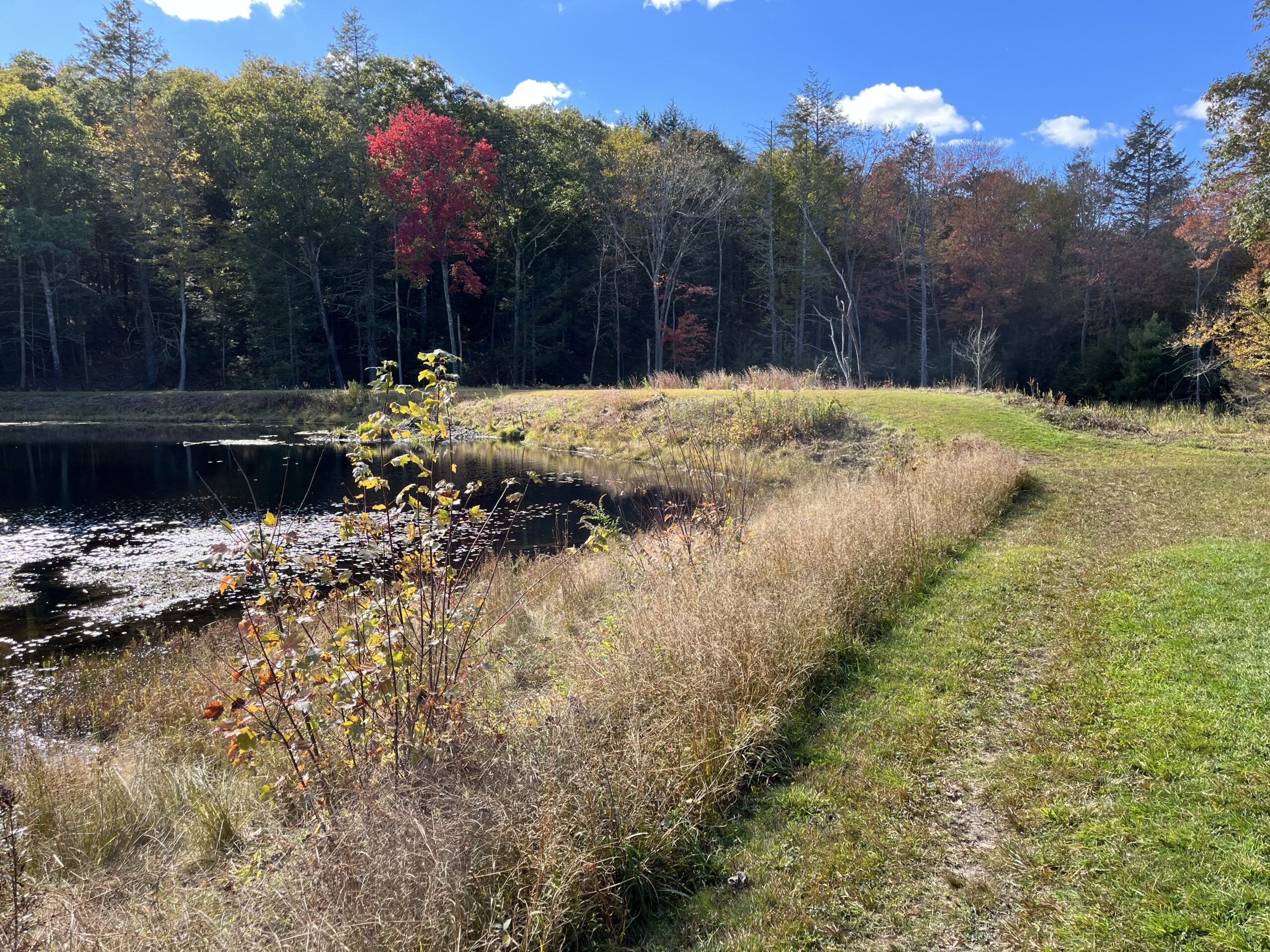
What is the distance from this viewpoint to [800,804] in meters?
3.51

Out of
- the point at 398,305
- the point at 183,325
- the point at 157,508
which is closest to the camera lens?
the point at 157,508

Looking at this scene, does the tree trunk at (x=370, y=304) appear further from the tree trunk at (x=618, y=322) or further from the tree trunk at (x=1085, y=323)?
the tree trunk at (x=1085, y=323)

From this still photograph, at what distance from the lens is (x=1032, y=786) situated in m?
3.48

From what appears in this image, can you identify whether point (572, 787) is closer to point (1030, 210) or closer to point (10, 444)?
point (10, 444)

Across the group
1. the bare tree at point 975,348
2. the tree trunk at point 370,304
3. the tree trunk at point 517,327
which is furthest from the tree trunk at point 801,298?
the tree trunk at point 370,304

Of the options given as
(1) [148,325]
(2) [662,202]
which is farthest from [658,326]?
(1) [148,325]

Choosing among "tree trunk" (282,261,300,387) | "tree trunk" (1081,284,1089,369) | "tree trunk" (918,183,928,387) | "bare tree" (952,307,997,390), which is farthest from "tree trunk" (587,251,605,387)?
"tree trunk" (1081,284,1089,369)

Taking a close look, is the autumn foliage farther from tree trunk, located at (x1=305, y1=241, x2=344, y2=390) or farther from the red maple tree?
tree trunk, located at (x1=305, y1=241, x2=344, y2=390)

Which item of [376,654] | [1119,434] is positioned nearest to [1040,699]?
[376,654]

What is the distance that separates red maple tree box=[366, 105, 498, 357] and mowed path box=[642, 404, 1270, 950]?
29042 millimetres

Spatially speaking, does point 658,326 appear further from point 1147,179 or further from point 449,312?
point 1147,179

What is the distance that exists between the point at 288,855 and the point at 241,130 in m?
36.5

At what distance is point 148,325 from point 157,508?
25642 mm

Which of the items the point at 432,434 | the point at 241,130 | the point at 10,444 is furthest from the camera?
the point at 241,130
